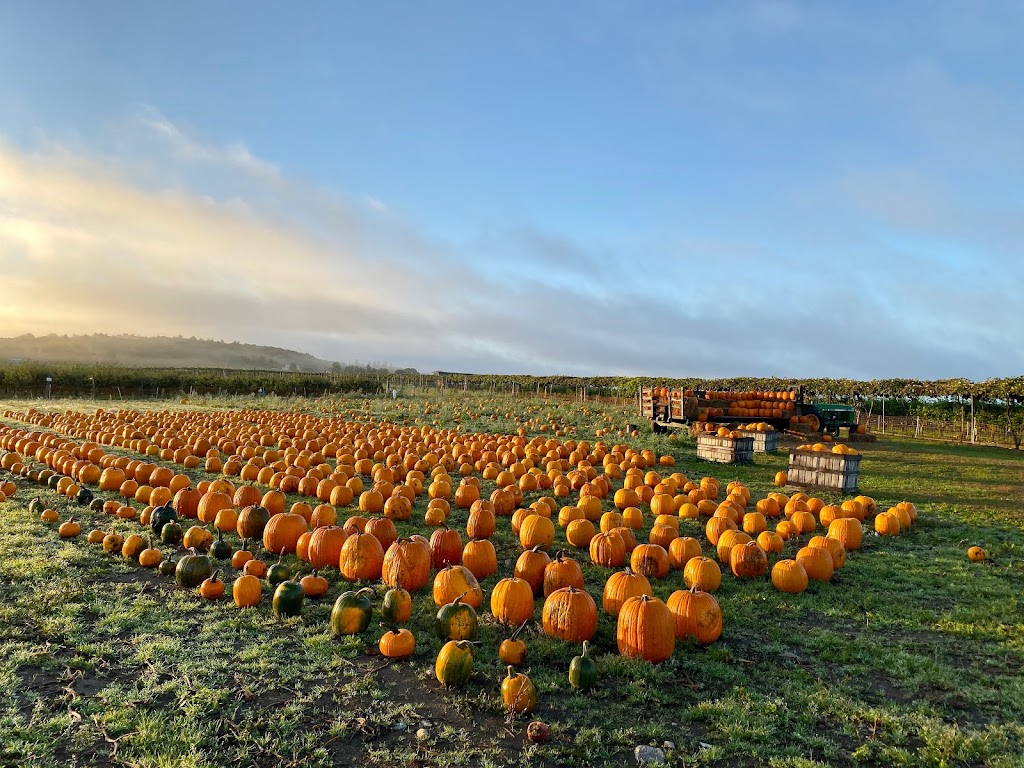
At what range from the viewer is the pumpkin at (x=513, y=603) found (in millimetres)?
5340

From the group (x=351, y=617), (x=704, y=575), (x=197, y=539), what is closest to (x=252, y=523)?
A: (x=197, y=539)

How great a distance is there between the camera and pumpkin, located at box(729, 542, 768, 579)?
22.6ft

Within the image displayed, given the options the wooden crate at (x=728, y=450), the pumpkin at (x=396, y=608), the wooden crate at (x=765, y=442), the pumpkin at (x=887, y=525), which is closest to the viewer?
the pumpkin at (x=396, y=608)

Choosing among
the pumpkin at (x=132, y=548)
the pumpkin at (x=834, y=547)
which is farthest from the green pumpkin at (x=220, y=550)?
the pumpkin at (x=834, y=547)

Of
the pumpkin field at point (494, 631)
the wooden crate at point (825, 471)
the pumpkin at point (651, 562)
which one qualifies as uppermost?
the wooden crate at point (825, 471)

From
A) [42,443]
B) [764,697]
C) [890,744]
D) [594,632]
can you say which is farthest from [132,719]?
[42,443]

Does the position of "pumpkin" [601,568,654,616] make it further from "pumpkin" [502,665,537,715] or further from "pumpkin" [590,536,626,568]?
"pumpkin" [502,665,537,715]

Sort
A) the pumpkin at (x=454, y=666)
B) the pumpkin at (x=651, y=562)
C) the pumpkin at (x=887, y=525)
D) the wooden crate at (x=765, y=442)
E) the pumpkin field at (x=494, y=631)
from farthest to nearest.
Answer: the wooden crate at (x=765, y=442), the pumpkin at (x=887, y=525), the pumpkin at (x=651, y=562), the pumpkin at (x=454, y=666), the pumpkin field at (x=494, y=631)

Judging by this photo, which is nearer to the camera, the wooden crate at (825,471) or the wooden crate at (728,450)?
the wooden crate at (825,471)

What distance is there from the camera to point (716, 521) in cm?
804

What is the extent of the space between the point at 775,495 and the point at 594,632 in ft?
19.3

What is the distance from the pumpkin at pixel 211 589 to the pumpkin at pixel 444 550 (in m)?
2.10

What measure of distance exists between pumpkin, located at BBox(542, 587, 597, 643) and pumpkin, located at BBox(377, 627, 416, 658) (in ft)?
3.78

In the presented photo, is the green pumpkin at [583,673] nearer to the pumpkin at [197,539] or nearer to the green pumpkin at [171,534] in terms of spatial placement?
the pumpkin at [197,539]
